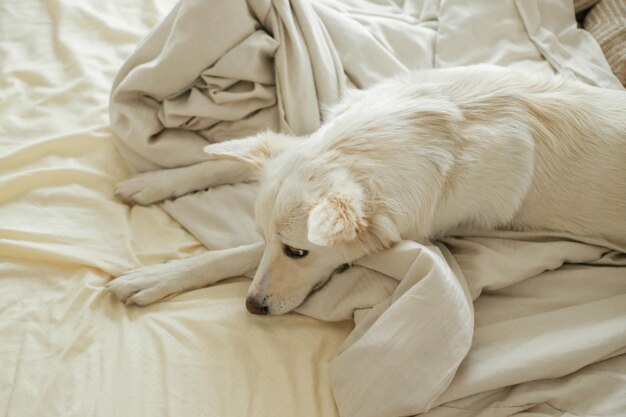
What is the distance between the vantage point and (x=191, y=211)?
1.87 metres

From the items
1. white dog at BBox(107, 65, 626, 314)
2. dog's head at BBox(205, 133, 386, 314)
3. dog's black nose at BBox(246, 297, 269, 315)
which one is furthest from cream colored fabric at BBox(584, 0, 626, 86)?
dog's black nose at BBox(246, 297, 269, 315)

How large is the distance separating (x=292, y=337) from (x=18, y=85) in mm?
1493

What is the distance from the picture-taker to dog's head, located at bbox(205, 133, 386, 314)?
4.67 feet

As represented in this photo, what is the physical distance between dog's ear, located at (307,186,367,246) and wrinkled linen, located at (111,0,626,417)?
217 millimetres

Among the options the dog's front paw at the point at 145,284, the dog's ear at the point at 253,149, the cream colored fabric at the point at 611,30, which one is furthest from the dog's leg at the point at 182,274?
the cream colored fabric at the point at 611,30

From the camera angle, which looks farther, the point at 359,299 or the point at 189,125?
the point at 189,125

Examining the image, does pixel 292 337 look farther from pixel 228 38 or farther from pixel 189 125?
pixel 228 38

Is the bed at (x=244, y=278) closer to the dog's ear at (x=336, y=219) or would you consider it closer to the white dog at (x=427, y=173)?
the white dog at (x=427, y=173)

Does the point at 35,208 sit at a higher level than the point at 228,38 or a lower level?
lower

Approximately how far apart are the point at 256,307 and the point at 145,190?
628 millimetres

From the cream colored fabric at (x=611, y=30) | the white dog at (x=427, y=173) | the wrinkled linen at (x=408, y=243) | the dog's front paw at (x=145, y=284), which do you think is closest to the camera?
the wrinkled linen at (x=408, y=243)

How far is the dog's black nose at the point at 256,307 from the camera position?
1541 millimetres

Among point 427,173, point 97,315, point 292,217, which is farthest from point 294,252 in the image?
point 97,315

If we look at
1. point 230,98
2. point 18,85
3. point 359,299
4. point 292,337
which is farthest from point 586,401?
point 18,85
